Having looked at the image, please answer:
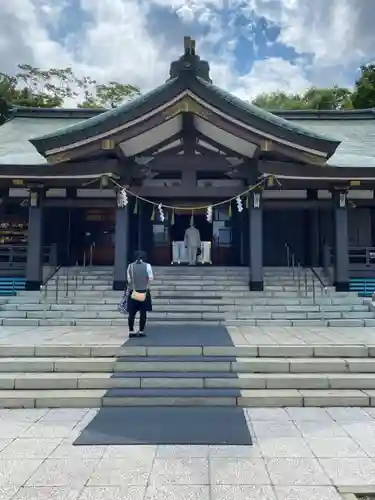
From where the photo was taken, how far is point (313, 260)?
46.1 ft

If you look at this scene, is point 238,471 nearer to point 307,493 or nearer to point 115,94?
point 307,493

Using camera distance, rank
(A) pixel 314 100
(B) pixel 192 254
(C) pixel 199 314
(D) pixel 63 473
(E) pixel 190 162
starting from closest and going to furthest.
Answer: (D) pixel 63 473, (C) pixel 199 314, (E) pixel 190 162, (B) pixel 192 254, (A) pixel 314 100

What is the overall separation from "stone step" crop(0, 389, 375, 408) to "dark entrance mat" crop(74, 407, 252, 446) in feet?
0.45

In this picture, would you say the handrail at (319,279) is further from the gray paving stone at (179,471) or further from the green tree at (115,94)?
the green tree at (115,94)

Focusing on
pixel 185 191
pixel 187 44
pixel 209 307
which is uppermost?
pixel 187 44

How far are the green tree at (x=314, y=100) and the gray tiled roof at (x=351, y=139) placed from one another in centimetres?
1627

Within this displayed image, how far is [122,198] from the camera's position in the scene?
10688 millimetres

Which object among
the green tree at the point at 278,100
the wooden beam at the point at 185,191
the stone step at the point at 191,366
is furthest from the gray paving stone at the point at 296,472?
the green tree at the point at 278,100

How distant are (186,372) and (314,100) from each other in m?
34.9

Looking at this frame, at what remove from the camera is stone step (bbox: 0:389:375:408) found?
5535mm

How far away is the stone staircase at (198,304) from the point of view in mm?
9344

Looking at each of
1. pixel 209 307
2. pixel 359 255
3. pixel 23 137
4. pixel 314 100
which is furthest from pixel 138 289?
pixel 314 100

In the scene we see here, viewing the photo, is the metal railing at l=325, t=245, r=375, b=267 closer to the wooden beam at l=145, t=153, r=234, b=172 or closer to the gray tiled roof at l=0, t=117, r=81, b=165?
the wooden beam at l=145, t=153, r=234, b=172

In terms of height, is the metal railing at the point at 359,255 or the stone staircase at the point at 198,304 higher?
the metal railing at the point at 359,255
